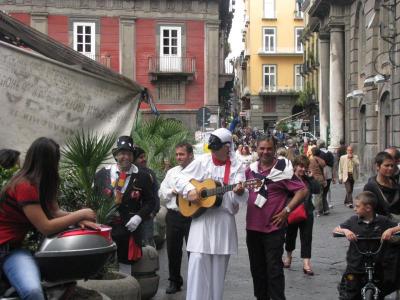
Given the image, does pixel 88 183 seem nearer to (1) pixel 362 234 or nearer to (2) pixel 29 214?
(2) pixel 29 214

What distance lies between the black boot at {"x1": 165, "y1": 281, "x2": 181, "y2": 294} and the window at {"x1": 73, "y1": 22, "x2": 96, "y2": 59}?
34.2 m

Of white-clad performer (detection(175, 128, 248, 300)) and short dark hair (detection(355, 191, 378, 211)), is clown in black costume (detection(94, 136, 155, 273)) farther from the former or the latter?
short dark hair (detection(355, 191, 378, 211))

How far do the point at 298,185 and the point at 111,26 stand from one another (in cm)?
3617

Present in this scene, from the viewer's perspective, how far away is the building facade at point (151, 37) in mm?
41438

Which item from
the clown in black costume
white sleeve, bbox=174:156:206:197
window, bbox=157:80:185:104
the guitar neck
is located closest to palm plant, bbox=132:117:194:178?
the clown in black costume

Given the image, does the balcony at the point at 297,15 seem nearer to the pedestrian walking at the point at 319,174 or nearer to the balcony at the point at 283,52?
the balcony at the point at 283,52

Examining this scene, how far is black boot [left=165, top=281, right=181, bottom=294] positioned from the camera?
8570 mm

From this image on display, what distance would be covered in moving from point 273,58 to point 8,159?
6629 cm

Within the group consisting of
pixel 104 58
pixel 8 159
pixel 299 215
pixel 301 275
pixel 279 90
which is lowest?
pixel 301 275

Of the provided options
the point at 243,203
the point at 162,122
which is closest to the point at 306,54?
the point at 162,122

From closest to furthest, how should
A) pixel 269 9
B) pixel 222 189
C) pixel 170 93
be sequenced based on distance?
pixel 222 189 → pixel 170 93 → pixel 269 9

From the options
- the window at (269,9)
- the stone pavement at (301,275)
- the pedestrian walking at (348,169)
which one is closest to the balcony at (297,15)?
the window at (269,9)

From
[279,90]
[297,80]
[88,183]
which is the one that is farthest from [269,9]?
[88,183]

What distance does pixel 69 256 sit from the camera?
14.1ft
